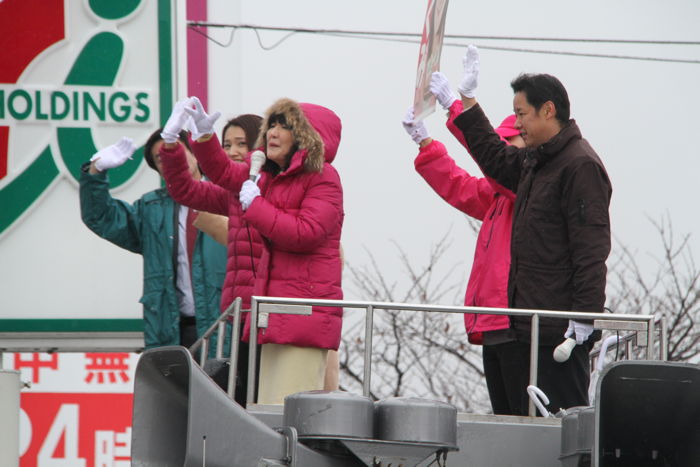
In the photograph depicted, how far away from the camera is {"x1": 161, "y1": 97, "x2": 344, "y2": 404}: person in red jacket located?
621 centimetres

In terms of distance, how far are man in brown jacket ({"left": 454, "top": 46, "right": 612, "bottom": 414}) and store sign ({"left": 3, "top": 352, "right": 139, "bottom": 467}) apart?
4.61 m

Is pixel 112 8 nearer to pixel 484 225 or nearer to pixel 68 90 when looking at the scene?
pixel 68 90

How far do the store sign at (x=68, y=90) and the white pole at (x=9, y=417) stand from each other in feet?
4.00

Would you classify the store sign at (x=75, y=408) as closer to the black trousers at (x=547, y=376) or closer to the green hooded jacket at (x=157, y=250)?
the green hooded jacket at (x=157, y=250)

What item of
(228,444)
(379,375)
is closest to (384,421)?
(228,444)

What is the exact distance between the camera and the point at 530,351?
598cm

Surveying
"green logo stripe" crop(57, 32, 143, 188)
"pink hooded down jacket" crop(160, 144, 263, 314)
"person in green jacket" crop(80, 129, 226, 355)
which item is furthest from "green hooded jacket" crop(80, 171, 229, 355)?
"green logo stripe" crop(57, 32, 143, 188)

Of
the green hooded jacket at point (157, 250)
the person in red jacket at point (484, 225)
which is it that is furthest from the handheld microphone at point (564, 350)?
the green hooded jacket at point (157, 250)

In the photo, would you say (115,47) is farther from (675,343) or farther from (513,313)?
(675,343)

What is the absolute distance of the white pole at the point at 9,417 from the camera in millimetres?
8977

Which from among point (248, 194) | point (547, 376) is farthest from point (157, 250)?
point (547, 376)

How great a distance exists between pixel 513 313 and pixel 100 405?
503cm

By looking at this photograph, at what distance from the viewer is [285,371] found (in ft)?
20.5

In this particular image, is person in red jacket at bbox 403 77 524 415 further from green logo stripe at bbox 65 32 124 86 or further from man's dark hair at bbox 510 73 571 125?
green logo stripe at bbox 65 32 124 86
